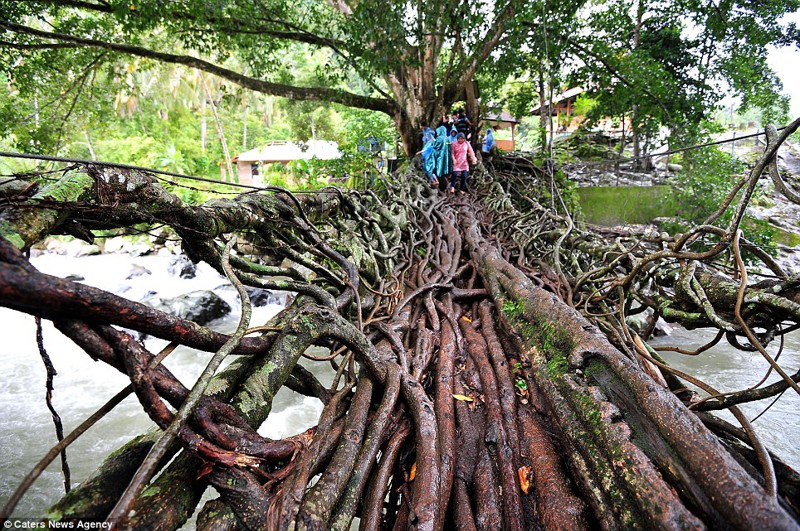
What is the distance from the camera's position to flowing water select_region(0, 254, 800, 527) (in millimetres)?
2479

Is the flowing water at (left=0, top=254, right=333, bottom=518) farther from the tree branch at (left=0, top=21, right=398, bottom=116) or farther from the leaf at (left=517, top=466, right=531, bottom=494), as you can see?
the tree branch at (left=0, top=21, right=398, bottom=116)

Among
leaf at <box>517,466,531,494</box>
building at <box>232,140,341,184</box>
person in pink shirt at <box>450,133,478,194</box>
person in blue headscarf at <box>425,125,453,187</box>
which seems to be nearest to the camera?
leaf at <box>517,466,531,494</box>

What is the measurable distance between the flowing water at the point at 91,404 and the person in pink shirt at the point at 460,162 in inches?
144

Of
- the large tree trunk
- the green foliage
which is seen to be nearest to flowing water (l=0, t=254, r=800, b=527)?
the large tree trunk

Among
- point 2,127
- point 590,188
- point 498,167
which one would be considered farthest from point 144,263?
point 590,188

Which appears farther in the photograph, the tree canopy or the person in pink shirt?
the person in pink shirt

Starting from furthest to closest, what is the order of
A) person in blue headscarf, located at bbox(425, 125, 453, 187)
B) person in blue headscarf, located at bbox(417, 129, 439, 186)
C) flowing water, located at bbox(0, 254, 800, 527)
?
person in blue headscarf, located at bbox(417, 129, 439, 186)
person in blue headscarf, located at bbox(425, 125, 453, 187)
flowing water, located at bbox(0, 254, 800, 527)

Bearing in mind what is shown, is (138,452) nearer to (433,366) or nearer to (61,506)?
(61,506)

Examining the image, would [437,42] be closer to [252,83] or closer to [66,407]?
[252,83]

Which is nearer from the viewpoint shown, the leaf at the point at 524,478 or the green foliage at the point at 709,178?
the leaf at the point at 524,478

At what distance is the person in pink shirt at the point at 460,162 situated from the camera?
18.8 ft

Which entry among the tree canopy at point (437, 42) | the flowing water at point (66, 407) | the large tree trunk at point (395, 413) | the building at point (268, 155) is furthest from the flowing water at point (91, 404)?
the building at point (268, 155)

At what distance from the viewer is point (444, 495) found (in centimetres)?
103

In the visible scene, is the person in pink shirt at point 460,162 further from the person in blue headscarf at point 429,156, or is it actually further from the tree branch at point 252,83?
the tree branch at point 252,83
